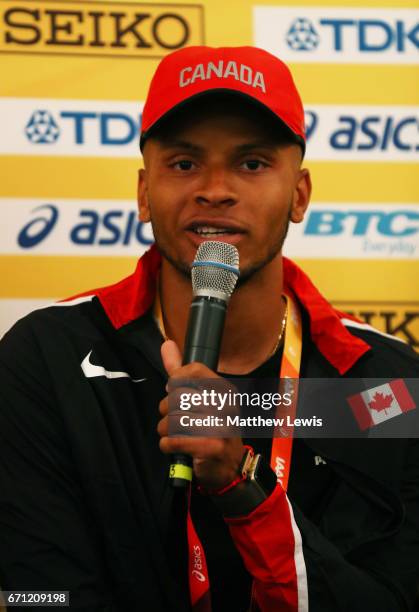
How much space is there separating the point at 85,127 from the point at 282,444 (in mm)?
1008

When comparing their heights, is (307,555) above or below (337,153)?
below

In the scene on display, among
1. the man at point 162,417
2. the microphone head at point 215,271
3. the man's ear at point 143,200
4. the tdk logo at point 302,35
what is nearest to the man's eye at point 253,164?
the man at point 162,417

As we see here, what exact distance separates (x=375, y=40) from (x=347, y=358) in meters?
1.00

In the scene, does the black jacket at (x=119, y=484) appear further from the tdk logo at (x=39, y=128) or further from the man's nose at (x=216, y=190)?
the tdk logo at (x=39, y=128)

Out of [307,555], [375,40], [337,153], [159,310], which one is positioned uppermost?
[375,40]

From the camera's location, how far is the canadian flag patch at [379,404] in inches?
64.4

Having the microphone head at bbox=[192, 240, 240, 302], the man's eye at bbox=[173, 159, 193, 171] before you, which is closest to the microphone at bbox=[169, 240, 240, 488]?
the microphone head at bbox=[192, 240, 240, 302]

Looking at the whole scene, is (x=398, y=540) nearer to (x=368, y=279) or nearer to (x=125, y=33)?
(x=368, y=279)

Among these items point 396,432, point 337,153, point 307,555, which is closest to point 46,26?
point 337,153

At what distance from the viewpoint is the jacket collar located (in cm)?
165

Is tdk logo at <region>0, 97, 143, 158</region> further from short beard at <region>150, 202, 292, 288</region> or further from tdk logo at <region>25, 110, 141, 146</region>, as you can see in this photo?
short beard at <region>150, 202, 292, 288</region>

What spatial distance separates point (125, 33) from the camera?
215 centimetres

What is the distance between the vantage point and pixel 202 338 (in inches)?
41.7

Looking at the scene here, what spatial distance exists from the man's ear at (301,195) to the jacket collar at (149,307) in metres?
0.17
